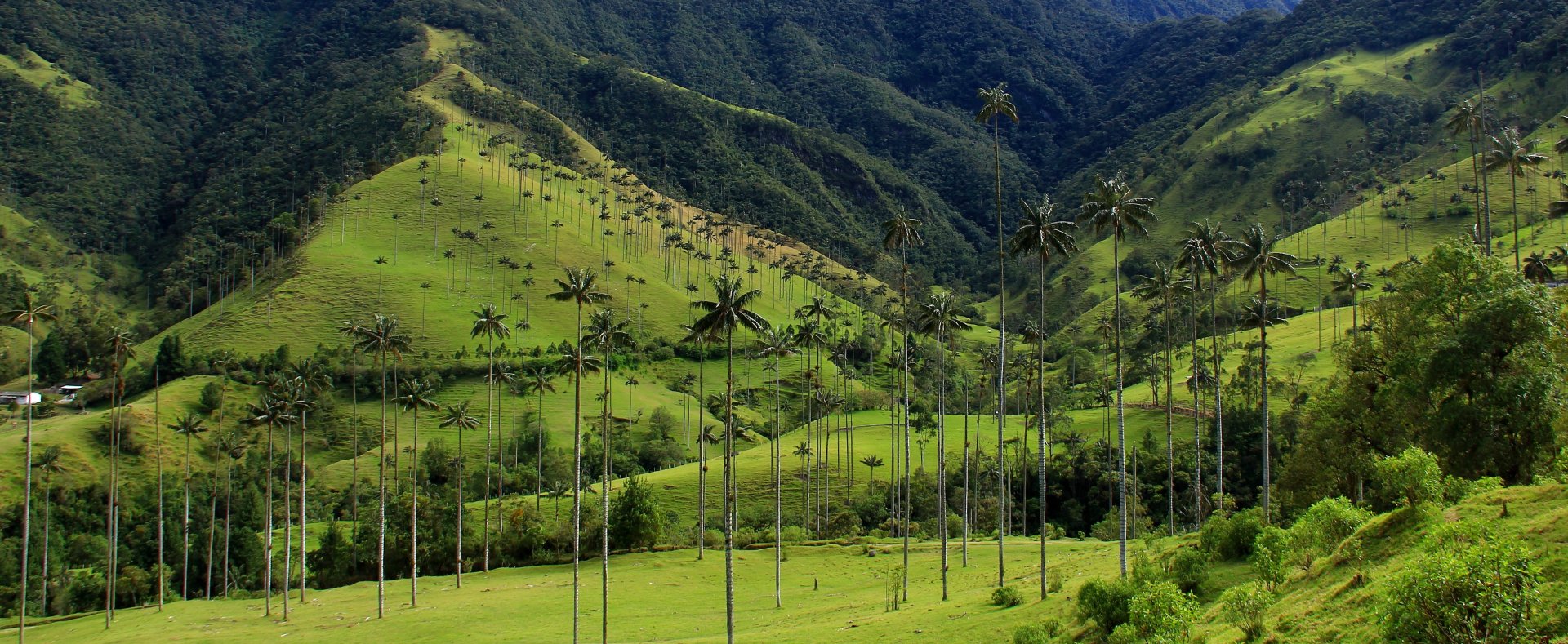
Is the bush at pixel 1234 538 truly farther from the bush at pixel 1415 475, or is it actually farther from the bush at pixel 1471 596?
the bush at pixel 1471 596

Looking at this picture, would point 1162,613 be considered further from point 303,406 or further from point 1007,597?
point 303,406

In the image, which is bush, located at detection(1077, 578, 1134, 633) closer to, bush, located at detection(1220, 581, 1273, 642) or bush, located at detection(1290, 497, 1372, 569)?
bush, located at detection(1220, 581, 1273, 642)

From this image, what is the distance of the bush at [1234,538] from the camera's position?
128 feet

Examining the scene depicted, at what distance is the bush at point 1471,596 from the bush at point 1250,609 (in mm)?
8047

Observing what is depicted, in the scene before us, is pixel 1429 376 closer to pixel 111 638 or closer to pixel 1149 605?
pixel 1149 605

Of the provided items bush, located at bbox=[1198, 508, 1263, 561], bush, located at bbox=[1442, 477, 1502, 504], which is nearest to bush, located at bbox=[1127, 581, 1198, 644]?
bush, located at bbox=[1442, 477, 1502, 504]

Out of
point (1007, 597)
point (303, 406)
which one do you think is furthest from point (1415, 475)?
point (303, 406)

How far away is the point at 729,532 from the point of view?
44.8m

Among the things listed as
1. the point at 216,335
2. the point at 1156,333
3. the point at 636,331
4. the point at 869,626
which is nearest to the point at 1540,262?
the point at 869,626

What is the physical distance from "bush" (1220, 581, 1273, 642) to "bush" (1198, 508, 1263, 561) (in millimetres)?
13583

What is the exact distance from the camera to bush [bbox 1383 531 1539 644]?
16109 millimetres

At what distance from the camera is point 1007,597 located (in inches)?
1681

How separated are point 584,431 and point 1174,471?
81416mm

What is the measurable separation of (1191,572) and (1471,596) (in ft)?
65.8
